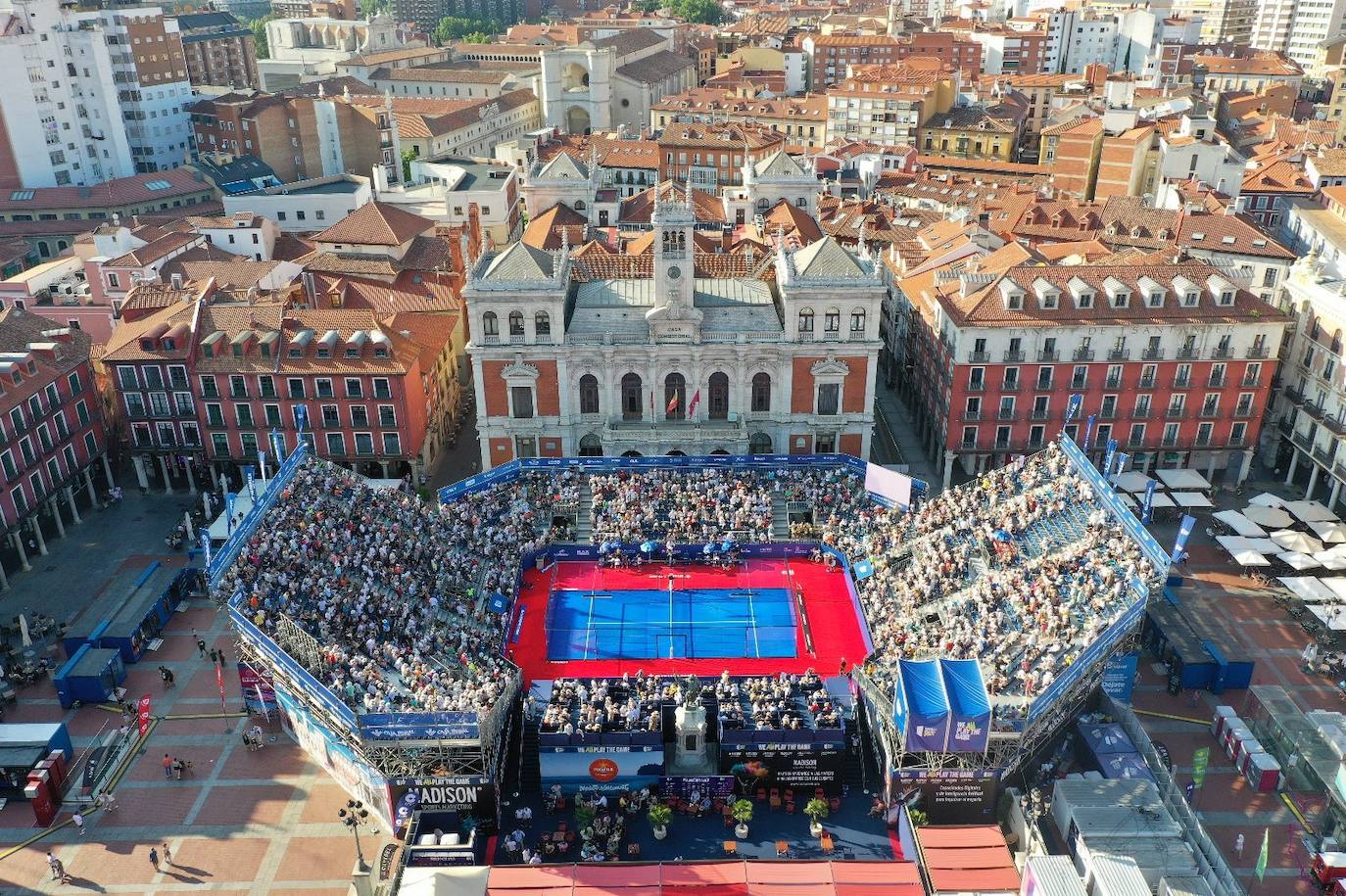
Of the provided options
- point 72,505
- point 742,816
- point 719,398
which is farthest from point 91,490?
point 742,816

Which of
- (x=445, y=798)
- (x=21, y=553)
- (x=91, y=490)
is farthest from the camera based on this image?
(x=91, y=490)

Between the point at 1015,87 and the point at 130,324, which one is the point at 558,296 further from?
the point at 1015,87

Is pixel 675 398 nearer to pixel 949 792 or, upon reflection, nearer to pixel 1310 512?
pixel 949 792

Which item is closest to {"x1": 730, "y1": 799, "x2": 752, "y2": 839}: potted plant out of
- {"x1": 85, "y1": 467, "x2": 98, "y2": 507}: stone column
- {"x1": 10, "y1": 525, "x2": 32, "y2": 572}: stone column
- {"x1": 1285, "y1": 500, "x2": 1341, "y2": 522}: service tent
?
{"x1": 1285, "y1": 500, "x2": 1341, "y2": 522}: service tent

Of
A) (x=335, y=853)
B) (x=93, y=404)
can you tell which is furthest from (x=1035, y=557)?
(x=93, y=404)

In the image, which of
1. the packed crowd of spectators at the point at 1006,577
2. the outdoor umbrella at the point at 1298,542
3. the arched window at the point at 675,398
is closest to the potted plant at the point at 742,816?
the packed crowd of spectators at the point at 1006,577
